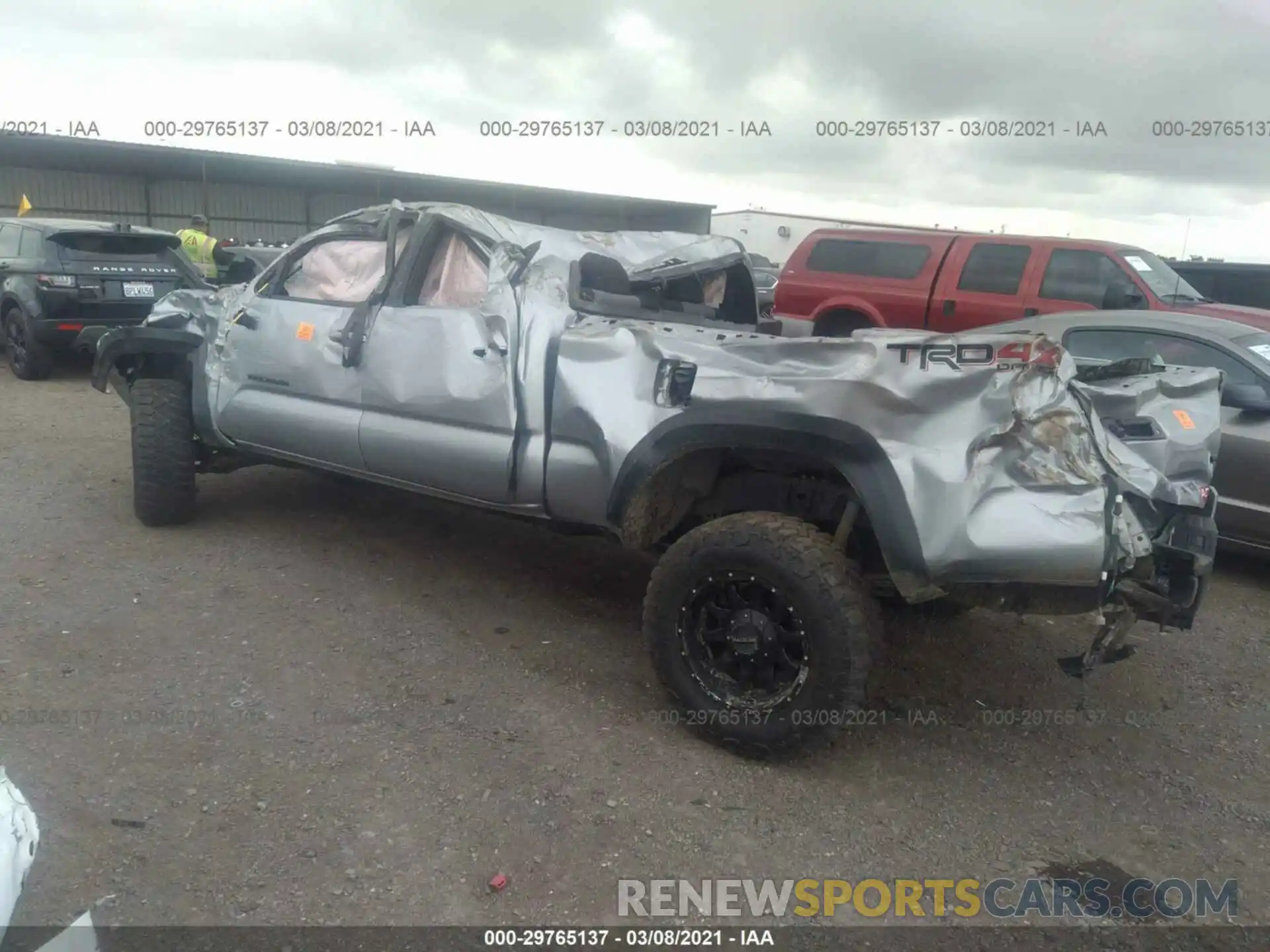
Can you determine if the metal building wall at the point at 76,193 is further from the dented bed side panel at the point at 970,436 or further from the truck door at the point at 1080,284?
the dented bed side panel at the point at 970,436

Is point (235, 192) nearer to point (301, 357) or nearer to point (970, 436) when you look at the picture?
point (301, 357)

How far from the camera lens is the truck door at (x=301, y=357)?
462 centimetres

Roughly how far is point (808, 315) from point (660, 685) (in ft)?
24.8

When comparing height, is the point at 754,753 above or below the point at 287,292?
below

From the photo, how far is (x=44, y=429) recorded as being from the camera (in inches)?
305

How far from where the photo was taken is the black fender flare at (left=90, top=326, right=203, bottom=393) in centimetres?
523

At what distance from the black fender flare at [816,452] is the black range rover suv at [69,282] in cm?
743

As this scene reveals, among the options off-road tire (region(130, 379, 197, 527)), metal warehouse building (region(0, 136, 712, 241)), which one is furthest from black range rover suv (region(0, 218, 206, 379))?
metal warehouse building (region(0, 136, 712, 241))

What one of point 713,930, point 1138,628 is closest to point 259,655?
point 713,930

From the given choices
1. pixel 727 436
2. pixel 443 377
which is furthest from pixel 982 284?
pixel 727 436

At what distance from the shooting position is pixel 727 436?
11.1ft

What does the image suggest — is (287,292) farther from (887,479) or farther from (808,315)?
(808,315)

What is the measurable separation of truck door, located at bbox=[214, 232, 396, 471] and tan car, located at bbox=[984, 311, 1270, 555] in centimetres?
348

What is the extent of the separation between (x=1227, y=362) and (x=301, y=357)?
16.1 ft
